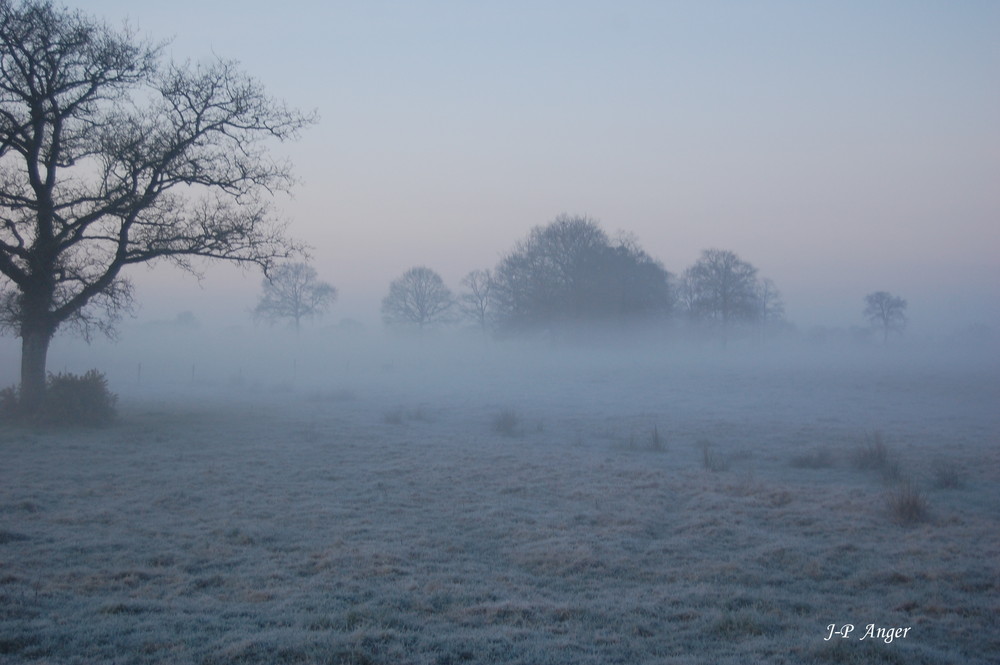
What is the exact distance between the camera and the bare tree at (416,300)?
7269 cm

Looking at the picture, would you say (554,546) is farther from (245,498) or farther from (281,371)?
(281,371)

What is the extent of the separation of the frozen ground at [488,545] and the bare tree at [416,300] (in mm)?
51985

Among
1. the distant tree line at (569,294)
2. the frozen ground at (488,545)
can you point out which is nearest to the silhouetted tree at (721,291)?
the distant tree line at (569,294)

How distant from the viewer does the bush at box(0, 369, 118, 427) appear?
1853 cm

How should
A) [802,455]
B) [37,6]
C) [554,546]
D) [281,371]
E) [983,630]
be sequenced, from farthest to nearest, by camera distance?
1. [281,371]
2. [37,6]
3. [802,455]
4. [554,546]
5. [983,630]

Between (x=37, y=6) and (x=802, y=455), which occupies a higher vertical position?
(x=37, y=6)

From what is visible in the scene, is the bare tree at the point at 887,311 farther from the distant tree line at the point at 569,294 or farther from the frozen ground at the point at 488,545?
the frozen ground at the point at 488,545

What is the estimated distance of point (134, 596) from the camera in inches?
258

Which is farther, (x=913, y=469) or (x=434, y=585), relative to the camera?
(x=913, y=469)

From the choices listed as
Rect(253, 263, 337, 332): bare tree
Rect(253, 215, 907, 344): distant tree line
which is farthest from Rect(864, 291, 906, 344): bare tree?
Rect(253, 263, 337, 332): bare tree

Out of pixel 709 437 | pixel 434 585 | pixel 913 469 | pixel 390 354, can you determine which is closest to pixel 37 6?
pixel 434 585

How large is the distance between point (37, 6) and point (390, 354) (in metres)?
53.6

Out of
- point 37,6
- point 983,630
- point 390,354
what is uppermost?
point 37,6

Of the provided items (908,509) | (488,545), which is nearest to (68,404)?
(488,545)
